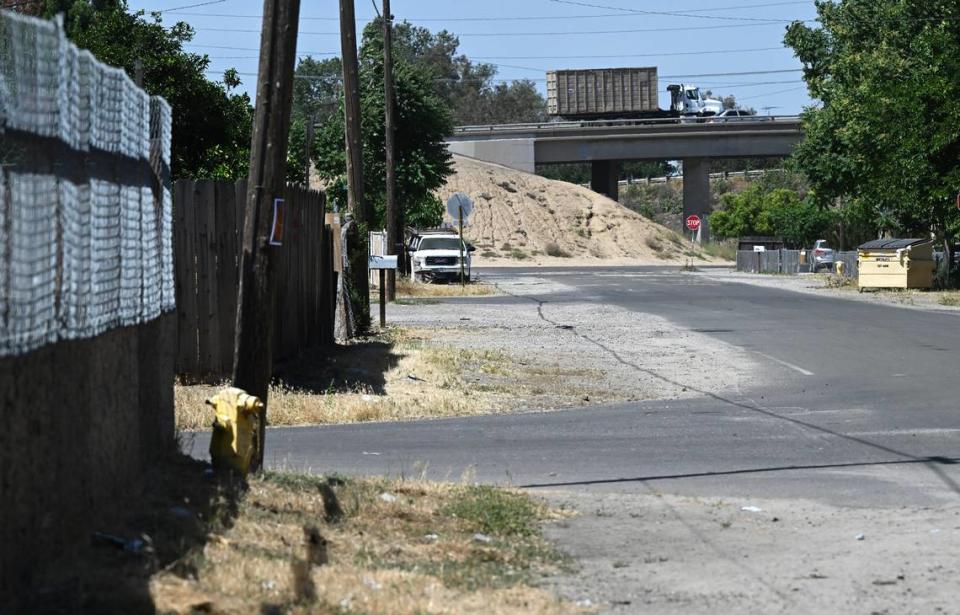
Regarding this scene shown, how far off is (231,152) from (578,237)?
73.1 meters

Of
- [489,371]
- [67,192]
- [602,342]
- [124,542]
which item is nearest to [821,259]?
[602,342]

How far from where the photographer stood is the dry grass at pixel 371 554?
6.37m

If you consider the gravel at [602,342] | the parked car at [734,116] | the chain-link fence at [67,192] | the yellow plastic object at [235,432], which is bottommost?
the gravel at [602,342]

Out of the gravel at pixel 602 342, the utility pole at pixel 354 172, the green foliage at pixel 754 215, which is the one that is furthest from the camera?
the green foliage at pixel 754 215

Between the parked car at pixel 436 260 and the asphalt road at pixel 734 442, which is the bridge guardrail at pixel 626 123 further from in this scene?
the asphalt road at pixel 734 442

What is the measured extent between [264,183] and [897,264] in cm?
3573

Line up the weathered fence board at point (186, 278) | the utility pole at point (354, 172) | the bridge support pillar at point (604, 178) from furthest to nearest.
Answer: the bridge support pillar at point (604, 178) → the utility pole at point (354, 172) → the weathered fence board at point (186, 278)

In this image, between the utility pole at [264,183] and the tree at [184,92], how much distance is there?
66.1ft

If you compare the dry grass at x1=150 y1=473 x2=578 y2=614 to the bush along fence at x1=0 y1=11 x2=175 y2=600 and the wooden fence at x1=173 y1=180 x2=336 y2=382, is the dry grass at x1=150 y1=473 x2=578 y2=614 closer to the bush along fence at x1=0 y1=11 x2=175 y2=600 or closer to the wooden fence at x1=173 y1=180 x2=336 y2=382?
the bush along fence at x1=0 y1=11 x2=175 y2=600

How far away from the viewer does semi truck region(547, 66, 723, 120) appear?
4021 inches

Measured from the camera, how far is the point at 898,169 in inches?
1671

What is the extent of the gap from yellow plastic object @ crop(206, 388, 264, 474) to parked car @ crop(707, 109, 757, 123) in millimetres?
92320

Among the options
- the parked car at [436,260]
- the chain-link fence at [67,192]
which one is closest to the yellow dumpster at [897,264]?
the parked car at [436,260]

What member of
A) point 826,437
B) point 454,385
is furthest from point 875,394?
point 454,385
